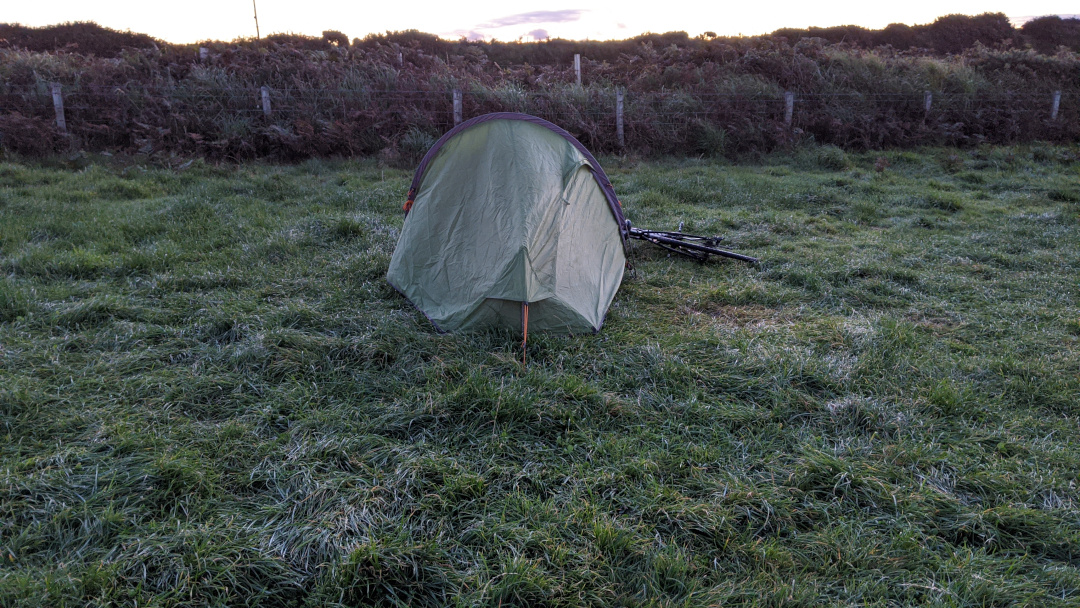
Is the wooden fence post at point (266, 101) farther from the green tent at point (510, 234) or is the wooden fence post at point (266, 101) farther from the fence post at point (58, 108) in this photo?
the green tent at point (510, 234)

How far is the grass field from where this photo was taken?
7.61 ft

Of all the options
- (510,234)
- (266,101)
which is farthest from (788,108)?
(510,234)

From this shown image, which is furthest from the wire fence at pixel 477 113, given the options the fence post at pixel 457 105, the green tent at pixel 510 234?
the green tent at pixel 510 234

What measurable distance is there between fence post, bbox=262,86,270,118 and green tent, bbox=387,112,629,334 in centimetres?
764

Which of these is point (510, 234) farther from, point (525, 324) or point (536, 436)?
point (536, 436)

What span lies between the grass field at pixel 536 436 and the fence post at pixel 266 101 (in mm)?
5973

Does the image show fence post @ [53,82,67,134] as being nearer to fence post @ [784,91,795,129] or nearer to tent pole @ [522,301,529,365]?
tent pole @ [522,301,529,365]

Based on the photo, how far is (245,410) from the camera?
11.1 feet

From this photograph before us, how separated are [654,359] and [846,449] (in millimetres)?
1259

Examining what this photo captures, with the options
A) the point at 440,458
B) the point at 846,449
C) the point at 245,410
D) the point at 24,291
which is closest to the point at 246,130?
the point at 24,291

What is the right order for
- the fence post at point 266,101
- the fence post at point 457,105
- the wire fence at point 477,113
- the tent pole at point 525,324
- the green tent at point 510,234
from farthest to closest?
the fence post at point 457,105 → the fence post at point 266,101 → the wire fence at point 477,113 → the green tent at point 510,234 → the tent pole at point 525,324

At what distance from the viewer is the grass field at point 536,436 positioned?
7.61ft

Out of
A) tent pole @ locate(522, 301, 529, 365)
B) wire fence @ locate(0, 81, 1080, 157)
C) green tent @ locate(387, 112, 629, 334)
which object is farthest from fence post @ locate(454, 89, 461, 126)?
tent pole @ locate(522, 301, 529, 365)

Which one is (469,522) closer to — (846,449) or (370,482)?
(370,482)
